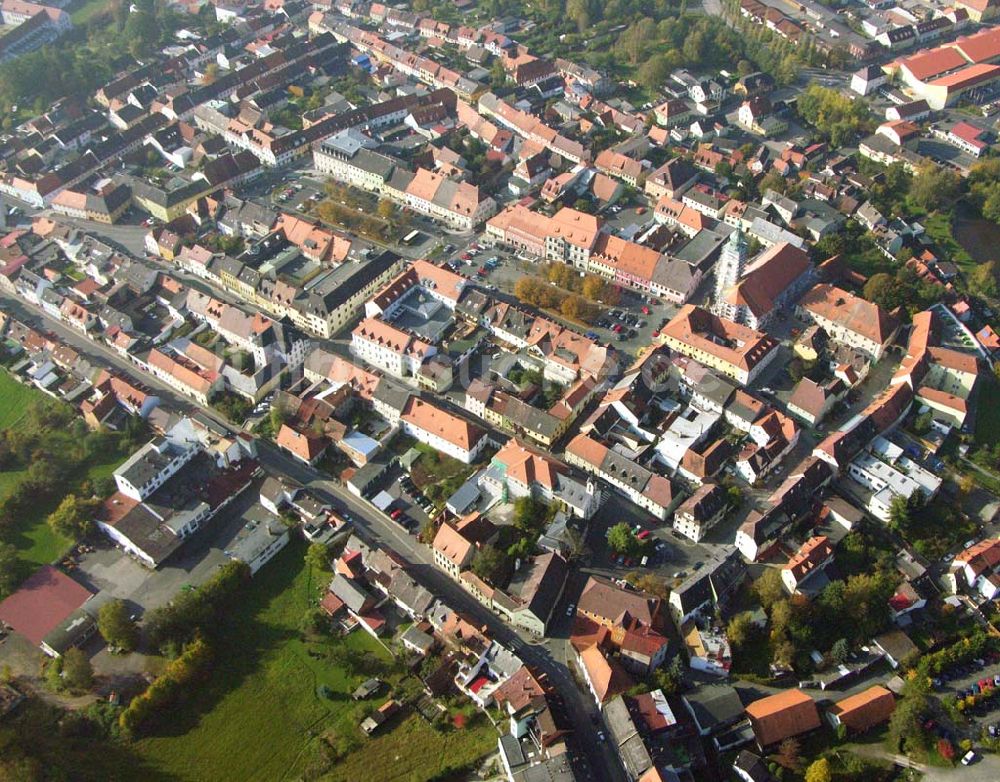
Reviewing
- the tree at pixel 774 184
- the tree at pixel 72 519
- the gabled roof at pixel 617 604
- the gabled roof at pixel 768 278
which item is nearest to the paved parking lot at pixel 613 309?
the gabled roof at pixel 768 278

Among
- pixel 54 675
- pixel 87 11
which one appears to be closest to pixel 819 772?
pixel 54 675

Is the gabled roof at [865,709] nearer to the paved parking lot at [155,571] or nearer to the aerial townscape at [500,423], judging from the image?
the aerial townscape at [500,423]

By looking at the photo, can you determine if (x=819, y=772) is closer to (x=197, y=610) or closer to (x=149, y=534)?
(x=197, y=610)

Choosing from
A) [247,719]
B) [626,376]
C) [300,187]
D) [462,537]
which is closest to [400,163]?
[300,187]

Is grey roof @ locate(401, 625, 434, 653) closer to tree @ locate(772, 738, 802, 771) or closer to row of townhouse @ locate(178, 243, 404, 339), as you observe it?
tree @ locate(772, 738, 802, 771)

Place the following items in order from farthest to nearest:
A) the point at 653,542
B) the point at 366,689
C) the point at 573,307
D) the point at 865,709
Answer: the point at 573,307 → the point at 653,542 → the point at 366,689 → the point at 865,709

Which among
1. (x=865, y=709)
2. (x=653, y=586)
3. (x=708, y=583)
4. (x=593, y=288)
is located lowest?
(x=653, y=586)

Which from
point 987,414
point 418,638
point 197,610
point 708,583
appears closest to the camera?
point 418,638
